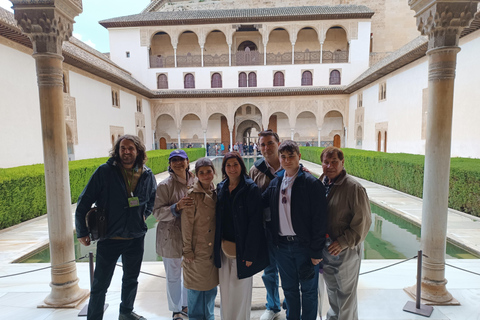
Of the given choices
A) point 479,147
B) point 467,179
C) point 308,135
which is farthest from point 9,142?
point 308,135

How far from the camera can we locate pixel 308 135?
87.8ft

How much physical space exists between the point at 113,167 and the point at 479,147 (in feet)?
38.6

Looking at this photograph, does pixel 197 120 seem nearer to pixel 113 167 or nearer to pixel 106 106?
pixel 106 106

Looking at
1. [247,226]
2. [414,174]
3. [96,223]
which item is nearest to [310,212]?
[247,226]

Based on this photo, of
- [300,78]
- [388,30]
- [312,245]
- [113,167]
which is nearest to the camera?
[312,245]

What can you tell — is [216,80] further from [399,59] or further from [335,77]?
[399,59]

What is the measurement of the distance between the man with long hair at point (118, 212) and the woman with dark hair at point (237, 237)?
759mm

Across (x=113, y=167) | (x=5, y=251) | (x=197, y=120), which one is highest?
(x=197, y=120)

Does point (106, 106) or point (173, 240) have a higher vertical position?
point (106, 106)

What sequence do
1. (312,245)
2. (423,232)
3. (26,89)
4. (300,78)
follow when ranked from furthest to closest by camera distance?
(300,78)
(26,89)
(423,232)
(312,245)

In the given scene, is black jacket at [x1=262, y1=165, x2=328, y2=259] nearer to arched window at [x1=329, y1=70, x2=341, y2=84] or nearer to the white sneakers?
the white sneakers

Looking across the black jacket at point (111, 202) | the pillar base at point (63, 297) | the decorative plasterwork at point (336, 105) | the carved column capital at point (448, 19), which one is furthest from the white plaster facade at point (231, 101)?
the black jacket at point (111, 202)

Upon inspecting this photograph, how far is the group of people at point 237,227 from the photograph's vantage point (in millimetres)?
2133

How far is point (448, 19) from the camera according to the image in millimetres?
2713
